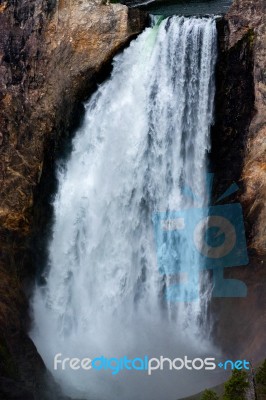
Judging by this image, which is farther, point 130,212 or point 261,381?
point 130,212

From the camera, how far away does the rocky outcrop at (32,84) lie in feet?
73.0

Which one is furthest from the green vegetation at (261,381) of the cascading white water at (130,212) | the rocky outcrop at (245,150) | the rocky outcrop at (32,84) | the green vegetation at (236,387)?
the rocky outcrop at (32,84)

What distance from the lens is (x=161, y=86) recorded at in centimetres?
2219

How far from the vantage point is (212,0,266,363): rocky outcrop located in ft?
68.2

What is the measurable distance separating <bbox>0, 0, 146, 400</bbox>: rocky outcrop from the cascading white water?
3.43 feet

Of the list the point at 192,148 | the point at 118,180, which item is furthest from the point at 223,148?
the point at 118,180

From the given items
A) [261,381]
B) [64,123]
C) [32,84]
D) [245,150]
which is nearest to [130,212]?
[64,123]

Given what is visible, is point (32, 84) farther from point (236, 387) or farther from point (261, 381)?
point (261, 381)

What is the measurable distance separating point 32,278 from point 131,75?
1022 centimetres

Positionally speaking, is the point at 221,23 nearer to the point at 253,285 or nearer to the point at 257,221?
the point at 257,221

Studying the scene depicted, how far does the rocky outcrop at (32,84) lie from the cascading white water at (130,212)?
1045 millimetres

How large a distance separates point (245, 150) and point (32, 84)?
957 cm

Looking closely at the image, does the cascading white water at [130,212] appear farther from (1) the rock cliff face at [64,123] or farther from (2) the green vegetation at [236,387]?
(2) the green vegetation at [236,387]

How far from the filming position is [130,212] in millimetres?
23422
